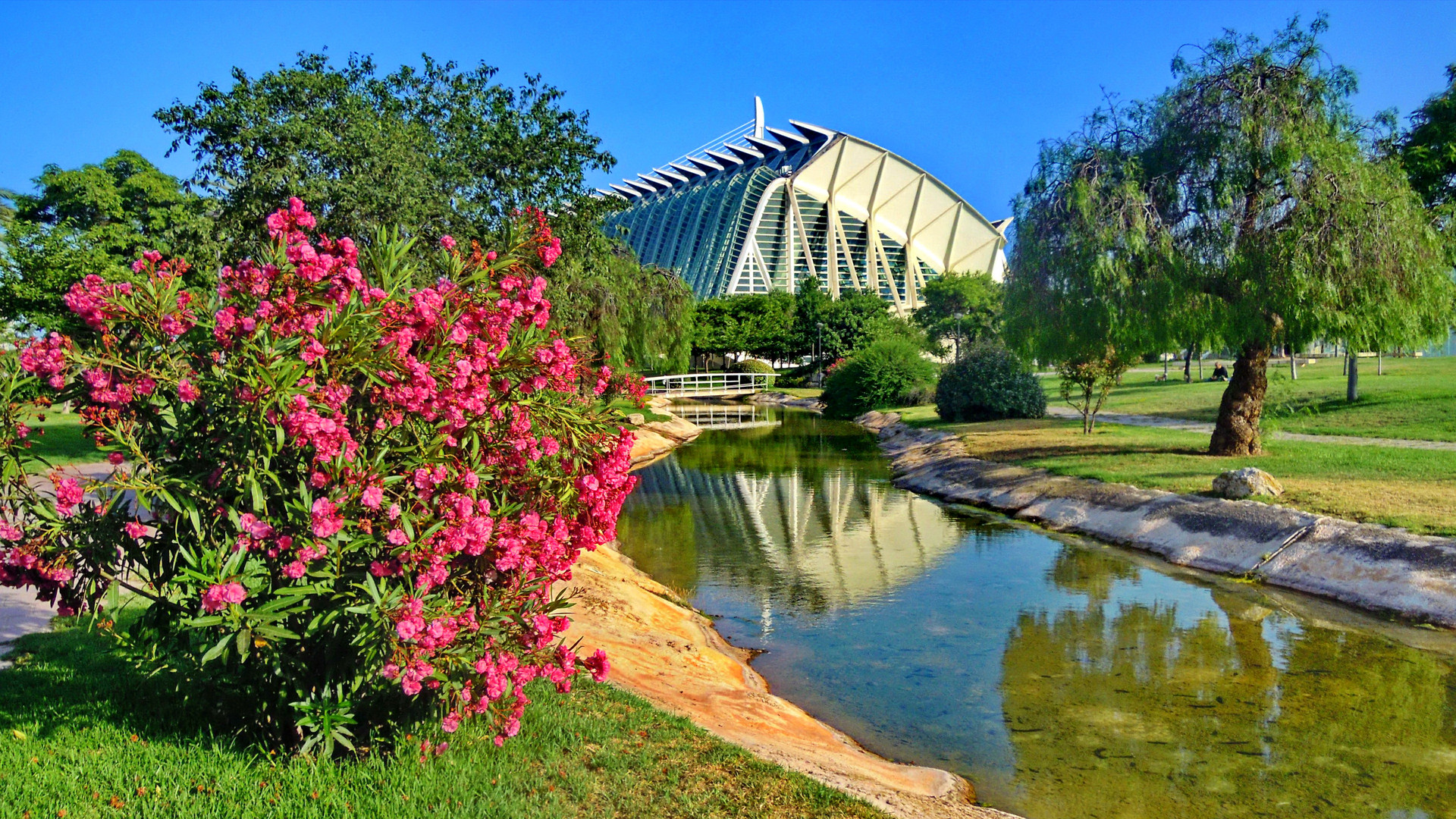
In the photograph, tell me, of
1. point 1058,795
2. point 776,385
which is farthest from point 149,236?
point 776,385

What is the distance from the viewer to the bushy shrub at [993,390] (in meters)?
32.9

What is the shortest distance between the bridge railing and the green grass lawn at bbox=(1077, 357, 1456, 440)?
23239 mm

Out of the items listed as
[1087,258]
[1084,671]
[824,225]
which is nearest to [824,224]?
[824,225]

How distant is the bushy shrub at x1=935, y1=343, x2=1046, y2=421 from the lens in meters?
32.9

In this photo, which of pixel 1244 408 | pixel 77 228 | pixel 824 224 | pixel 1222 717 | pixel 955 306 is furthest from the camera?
pixel 824 224

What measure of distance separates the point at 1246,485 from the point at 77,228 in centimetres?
3551

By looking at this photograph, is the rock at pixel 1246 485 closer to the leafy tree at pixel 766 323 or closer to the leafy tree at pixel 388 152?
the leafy tree at pixel 388 152

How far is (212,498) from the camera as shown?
15.0ft

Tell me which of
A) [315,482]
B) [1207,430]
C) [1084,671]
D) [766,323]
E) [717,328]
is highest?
[766,323]

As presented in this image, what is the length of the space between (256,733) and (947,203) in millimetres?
101970

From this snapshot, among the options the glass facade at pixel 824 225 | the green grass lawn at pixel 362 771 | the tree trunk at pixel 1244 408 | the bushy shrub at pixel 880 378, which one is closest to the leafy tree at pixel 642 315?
the bushy shrub at pixel 880 378

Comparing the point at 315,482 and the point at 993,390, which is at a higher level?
the point at 315,482

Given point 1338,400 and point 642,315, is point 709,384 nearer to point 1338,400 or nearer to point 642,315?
point 642,315

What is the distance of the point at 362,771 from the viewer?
16.2ft
